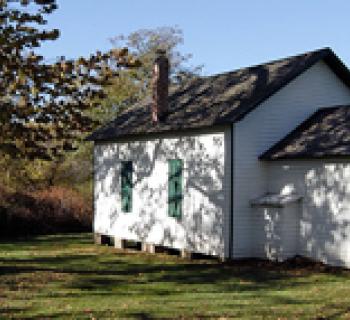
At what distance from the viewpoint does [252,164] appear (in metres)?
18.5

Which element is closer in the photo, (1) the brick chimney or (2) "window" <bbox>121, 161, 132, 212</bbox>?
(1) the brick chimney

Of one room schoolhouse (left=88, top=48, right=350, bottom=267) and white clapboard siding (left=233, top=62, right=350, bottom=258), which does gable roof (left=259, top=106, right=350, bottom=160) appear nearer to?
one room schoolhouse (left=88, top=48, right=350, bottom=267)

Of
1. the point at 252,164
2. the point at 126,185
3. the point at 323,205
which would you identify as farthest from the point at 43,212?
the point at 323,205

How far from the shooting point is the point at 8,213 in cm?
3083

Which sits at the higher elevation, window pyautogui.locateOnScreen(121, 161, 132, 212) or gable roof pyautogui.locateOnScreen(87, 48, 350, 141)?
gable roof pyautogui.locateOnScreen(87, 48, 350, 141)

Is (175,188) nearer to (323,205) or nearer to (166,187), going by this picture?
(166,187)

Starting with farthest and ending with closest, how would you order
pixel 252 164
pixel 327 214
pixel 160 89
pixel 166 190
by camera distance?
pixel 160 89
pixel 166 190
pixel 252 164
pixel 327 214

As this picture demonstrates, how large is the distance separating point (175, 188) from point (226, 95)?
3.16 metres

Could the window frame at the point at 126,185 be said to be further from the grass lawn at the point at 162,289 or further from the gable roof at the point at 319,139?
the gable roof at the point at 319,139

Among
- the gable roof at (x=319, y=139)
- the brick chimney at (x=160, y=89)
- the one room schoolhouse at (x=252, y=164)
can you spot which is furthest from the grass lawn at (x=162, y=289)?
the brick chimney at (x=160, y=89)

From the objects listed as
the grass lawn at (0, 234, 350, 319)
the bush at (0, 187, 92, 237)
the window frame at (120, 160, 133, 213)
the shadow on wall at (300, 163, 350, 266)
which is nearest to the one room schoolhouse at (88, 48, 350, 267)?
the shadow on wall at (300, 163, 350, 266)

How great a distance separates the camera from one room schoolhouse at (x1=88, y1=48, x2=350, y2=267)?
17062 millimetres

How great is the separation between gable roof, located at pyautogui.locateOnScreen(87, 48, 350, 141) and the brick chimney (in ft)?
0.87

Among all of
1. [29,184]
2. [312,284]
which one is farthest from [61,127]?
[29,184]
